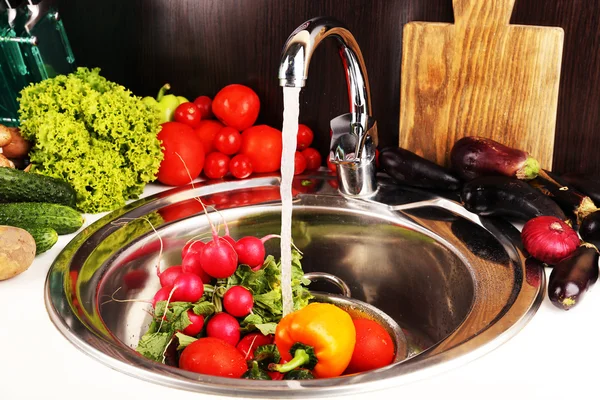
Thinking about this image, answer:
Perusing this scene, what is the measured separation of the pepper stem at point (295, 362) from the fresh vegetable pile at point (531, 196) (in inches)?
14.0

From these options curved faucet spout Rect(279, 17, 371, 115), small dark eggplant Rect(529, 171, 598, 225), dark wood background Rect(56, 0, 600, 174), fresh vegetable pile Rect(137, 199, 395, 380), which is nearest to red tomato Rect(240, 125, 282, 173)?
dark wood background Rect(56, 0, 600, 174)

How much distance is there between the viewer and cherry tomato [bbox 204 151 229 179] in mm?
1478

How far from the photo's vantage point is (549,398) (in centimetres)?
81

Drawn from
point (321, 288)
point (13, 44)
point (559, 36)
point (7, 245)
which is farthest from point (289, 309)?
point (13, 44)

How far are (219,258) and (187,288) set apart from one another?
0.24 ft

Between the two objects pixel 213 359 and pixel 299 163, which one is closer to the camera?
pixel 213 359

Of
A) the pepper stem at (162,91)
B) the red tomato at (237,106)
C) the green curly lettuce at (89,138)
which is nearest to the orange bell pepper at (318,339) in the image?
the green curly lettuce at (89,138)

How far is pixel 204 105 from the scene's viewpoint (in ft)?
5.17

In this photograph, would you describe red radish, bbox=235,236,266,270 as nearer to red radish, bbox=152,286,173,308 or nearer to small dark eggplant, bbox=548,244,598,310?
red radish, bbox=152,286,173,308

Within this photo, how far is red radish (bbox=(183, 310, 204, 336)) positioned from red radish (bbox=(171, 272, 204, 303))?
24 millimetres

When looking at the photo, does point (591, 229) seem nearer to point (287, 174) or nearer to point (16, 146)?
point (287, 174)

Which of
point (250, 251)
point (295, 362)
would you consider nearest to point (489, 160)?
point (250, 251)

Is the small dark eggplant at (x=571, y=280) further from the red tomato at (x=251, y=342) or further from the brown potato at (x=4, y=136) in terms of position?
the brown potato at (x=4, y=136)

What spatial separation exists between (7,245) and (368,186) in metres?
0.68
